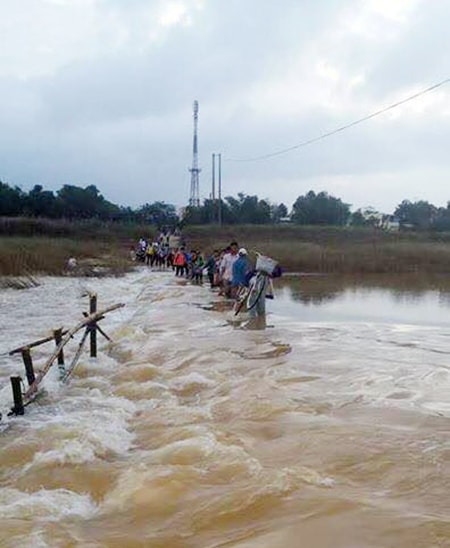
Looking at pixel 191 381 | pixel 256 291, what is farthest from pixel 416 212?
pixel 191 381

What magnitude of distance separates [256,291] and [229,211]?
2297 inches

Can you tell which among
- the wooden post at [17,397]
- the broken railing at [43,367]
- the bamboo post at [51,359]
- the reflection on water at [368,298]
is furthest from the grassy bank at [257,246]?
the wooden post at [17,397]

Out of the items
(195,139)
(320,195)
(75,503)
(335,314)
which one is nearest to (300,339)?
(335,314)

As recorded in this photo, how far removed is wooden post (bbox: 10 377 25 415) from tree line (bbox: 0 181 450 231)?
60842mm

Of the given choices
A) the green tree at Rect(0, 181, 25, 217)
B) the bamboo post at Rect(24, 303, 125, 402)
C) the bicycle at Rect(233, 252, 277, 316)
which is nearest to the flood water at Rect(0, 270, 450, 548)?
the bamboo post at Rect(24, 303, 125, 402)

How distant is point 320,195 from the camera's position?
7756 centimetres

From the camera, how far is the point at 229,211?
74.1 metres

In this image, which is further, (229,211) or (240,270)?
(229,211)

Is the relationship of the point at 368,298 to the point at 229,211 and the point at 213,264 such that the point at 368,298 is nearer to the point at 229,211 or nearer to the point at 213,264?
the point at 213,264

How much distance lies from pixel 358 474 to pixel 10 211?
66013mm

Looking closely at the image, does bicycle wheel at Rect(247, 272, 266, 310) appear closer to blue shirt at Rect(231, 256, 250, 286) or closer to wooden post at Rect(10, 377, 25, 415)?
blue shirt at Rect(231, 256, 250, 286)

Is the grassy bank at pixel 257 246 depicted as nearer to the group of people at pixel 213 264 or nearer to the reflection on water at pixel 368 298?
the group of people at pixel 213 264

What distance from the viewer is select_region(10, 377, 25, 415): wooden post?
7.36 meters

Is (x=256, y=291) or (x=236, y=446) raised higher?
(x=256, y=291)
